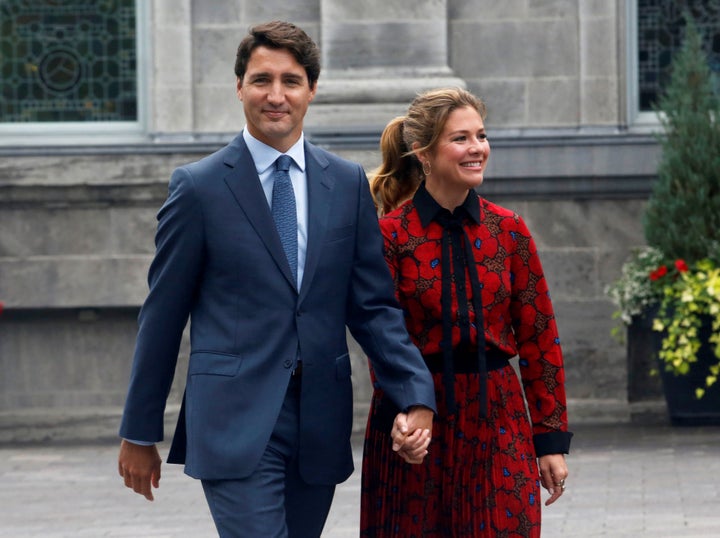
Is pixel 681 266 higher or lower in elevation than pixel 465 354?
lower

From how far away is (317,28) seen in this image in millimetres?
10617

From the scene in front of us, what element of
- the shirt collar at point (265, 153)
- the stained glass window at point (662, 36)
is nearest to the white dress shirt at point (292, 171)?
the shirt collar at point (265, 153)

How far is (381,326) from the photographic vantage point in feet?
13.2

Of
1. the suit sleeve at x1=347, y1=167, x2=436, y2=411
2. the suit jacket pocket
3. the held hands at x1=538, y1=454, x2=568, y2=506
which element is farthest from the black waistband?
the suit jacket pocket

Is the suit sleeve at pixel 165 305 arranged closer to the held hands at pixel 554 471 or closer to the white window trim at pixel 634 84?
the held hands at pixel 554 471

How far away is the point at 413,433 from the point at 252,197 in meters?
0.73

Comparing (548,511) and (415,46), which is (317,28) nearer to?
(415,46)

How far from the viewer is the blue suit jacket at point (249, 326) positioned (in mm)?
3908

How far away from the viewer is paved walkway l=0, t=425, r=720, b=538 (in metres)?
7.03

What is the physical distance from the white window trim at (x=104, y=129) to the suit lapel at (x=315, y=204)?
6865 mm

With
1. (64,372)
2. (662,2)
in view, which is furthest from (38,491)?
(662,2)

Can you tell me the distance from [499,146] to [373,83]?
36.9 inches

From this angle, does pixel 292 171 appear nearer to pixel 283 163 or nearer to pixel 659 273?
pixel 283 163

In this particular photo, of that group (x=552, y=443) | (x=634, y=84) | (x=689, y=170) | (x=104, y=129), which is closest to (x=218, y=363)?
(x=552, y=443)
